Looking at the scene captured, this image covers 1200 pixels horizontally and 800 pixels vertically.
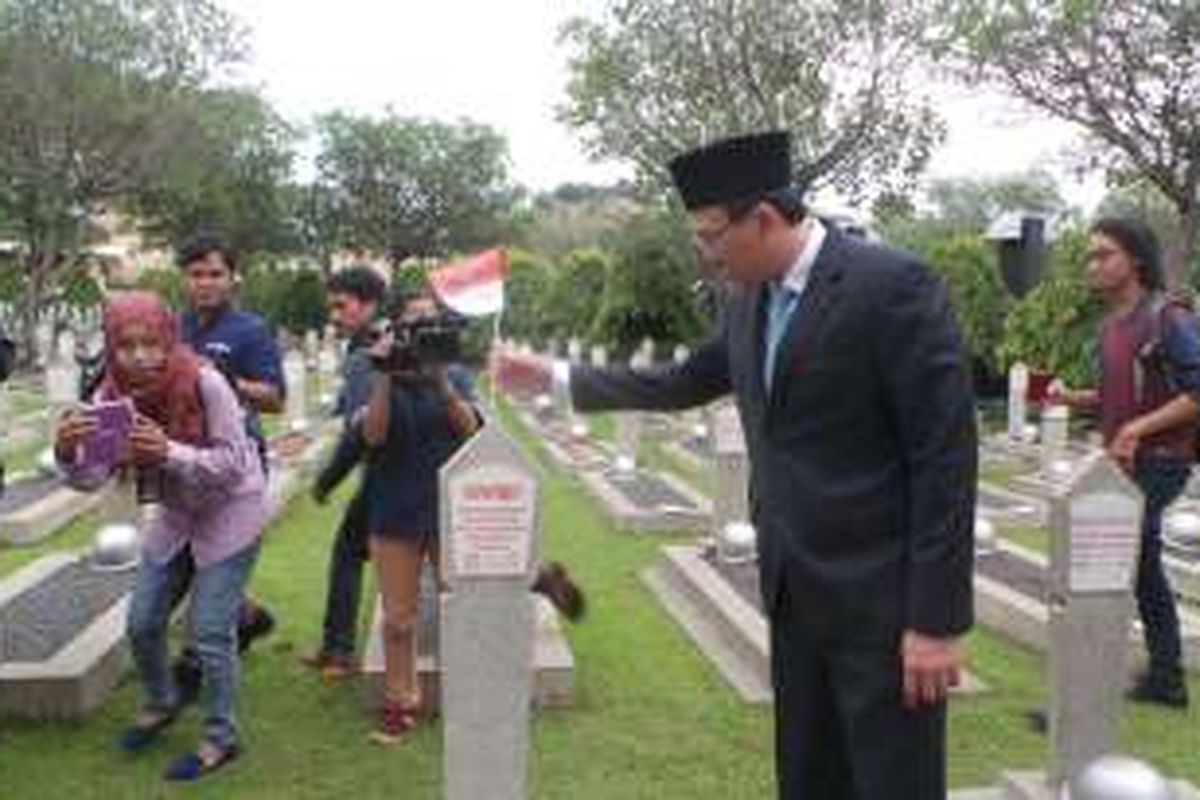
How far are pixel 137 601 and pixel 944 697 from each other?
11.2ft

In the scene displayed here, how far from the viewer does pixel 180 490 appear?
20.1ft

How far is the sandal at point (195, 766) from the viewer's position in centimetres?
651

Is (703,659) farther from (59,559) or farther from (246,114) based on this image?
(246,114)

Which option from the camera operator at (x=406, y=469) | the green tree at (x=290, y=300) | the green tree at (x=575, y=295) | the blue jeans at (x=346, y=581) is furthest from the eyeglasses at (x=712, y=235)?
the green tree at (x=290, y=300)

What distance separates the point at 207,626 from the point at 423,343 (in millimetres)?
1219

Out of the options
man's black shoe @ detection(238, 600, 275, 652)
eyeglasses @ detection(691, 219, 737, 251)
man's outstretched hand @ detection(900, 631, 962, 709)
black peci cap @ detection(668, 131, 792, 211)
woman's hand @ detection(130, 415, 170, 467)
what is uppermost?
black peci cap @ detection(668, 131, 792, 211)

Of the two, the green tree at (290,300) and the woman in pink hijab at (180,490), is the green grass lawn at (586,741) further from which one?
the green tree at (290,300)

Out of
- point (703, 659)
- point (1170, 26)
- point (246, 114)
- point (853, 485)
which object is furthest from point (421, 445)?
point (246, 114)

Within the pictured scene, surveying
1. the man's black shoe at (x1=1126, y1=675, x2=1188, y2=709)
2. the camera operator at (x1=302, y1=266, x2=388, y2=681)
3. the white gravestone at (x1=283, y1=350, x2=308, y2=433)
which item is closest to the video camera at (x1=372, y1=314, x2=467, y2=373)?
the camera operator at (x1=302, y1=266, x2=388, y2=681)

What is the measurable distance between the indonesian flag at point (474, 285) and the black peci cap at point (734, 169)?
157cm

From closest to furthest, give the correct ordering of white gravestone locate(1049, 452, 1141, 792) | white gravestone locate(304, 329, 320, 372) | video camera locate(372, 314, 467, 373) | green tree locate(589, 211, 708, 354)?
white gravestone locate(1049, 452, 1141, 792) < video camera locate(372, 314, 467, 373) < white gravestone locate(304, 329, 320, 372) < green tree locate(589, 211, 708, 354)

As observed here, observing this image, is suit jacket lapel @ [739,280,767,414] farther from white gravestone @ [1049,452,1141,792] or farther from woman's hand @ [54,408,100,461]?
woman's hand @ [54,408,100,461]

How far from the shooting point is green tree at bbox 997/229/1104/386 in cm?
2406

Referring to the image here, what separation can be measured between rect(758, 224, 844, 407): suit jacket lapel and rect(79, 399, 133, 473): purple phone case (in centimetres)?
234
